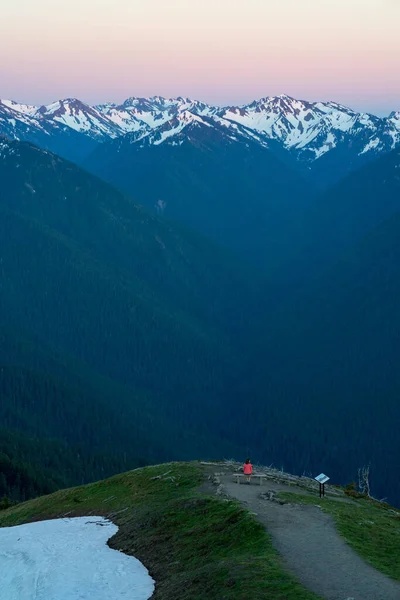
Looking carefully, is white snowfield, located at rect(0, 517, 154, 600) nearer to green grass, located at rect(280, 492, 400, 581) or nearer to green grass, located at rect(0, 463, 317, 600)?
green grass, located at rect(0, 463, 317, 600)

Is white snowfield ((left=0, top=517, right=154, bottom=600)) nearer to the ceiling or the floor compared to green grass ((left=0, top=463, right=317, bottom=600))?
nearer to the floor

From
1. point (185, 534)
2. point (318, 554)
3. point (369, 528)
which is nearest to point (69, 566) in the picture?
point (185, 534)

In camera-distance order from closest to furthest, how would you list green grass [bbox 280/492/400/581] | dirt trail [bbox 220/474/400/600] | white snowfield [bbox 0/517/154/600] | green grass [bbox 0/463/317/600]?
dirt trail [bbox 220/474/400/600]
green grass [bbox 0/463/317/600]
green grass [bbox 280/492/400/581]
white snowfield [bbox 0/517/154/600]

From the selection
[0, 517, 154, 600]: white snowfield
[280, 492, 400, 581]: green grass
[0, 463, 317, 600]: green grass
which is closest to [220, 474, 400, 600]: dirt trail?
[280, 492, 400, 581]: green grass

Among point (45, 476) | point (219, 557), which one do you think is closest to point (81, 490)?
point (219, 557)

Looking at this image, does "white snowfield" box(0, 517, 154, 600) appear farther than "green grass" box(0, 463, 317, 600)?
Yes

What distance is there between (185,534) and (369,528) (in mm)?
11210

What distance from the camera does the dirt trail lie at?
3397 centimetres

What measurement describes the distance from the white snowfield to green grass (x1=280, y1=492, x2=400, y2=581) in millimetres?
11643

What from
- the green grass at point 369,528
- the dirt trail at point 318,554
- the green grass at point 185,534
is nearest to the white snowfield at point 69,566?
the green grass at point 185,534

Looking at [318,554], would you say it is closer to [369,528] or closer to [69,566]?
[369,528]

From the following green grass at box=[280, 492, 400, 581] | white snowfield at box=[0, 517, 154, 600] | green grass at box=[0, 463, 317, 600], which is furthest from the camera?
white snowfield at box=[0, 517, 154, 600]

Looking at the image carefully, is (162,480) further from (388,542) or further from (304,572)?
(304,572)

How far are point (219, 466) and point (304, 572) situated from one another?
30.1 metres
